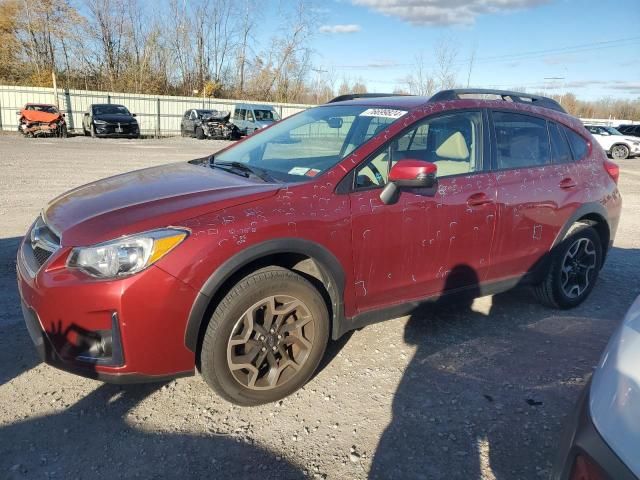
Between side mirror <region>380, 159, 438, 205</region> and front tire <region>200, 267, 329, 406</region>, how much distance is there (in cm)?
76

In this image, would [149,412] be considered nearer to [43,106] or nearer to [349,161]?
[349,161]

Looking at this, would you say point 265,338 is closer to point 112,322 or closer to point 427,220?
point 112,322

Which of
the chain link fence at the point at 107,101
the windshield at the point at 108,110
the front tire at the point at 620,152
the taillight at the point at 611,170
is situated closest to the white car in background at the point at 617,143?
the front tire at the point at 620,152

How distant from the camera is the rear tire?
13.9ft

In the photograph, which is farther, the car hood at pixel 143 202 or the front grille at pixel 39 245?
the front grille at pixel 39 245

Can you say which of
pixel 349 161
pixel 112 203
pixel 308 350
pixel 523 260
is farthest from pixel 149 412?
pixel 523 260

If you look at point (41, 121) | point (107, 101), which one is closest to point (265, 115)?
point (107, 101)

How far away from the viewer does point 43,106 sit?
2339 centimetres

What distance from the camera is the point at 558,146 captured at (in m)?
4.21

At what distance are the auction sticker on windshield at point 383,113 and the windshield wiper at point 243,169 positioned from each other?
878 millimetres

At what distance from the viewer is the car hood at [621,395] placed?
4.06 ft

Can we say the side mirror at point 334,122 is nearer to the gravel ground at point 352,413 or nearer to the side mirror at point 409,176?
the side mirror at point 409,176

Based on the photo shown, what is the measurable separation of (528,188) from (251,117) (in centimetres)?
2342

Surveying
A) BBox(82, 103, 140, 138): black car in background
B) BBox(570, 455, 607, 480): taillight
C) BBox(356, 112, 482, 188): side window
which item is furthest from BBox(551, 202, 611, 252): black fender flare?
BBox(82, 103, 140, 138): black car in background
